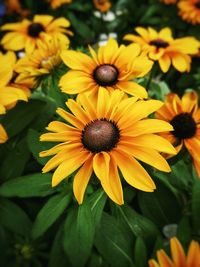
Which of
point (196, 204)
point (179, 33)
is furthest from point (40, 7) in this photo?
point (196, 204)

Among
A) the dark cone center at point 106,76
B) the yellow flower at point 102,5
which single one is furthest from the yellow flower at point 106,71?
the yellow flower at point 102,5

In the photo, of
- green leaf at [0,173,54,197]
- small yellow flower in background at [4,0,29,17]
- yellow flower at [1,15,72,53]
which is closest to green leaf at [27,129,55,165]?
green leaf at [0,173,54,197]

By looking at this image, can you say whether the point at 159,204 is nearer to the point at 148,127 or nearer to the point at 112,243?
the point at 112,243

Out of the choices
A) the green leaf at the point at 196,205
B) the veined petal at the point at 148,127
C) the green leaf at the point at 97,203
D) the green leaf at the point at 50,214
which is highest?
the veined petal at the point at 148,127

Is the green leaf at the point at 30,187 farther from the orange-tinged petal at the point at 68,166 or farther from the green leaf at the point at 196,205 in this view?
the green leaf at the point at 196,205

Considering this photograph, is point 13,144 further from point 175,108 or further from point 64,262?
point 175,108

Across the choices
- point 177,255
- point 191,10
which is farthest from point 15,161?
point 191,10
